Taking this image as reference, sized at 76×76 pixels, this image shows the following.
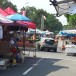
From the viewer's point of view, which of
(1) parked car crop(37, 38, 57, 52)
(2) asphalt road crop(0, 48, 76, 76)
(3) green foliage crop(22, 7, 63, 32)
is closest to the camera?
(2) asphalt road crop(0, 48, 76, 76)

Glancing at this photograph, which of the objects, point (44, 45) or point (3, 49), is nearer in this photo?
point (3, 49)

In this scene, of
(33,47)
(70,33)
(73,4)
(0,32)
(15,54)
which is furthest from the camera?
(70,33)

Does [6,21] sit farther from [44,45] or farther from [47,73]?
[44,45]

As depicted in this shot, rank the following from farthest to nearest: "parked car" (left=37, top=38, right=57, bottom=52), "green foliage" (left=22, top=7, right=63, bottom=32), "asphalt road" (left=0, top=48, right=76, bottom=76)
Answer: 1. "green foliage" (left=22, top=7, right=63, bottom=32)
2. "parked car" (left=37, top=38, right=57, bottom=52)
3. "asphalt road" (left=0, top=48, right=76, bottom=76)

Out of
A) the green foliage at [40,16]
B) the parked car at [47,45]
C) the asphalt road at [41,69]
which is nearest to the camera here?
the asphalt road at [41,69]

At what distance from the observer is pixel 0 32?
17766 mm

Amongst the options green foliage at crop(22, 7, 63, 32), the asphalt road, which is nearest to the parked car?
the asphalt road

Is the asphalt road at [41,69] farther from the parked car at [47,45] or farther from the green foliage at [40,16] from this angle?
the green foliage at [40,16]

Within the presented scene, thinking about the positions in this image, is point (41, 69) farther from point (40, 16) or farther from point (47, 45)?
point (40, 16)

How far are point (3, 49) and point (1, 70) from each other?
206 centimetres

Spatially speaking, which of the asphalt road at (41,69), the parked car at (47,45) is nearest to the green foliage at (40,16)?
the parked car at (47,45)

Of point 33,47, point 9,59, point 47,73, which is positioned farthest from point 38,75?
point 33,47

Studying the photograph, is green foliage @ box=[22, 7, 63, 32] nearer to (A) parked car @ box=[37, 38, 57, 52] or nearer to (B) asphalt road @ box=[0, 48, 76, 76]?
(A) parked car @ box=[37, 38, 57, 52]

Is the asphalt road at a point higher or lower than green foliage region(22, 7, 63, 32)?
lower
